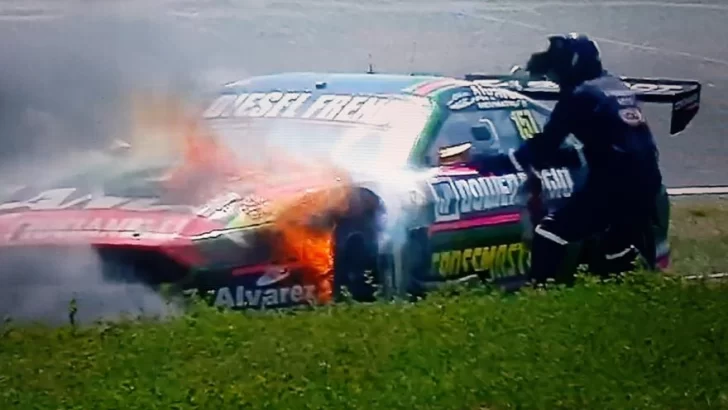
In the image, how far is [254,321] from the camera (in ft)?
20.1

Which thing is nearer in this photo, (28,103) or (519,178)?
(28,103)

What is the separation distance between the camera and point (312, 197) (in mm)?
6207

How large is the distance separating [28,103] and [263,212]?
1.07m

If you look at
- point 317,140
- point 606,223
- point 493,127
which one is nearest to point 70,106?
point 317,140

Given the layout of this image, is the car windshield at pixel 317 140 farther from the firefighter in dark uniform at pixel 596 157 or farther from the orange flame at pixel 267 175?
the firefighter in dark uniform at pixel 596 157

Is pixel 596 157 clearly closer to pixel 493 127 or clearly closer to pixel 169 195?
pixel 493 127

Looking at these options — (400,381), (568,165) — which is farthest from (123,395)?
(568,165)

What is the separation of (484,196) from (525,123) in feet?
1.40

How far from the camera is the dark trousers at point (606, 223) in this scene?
22.1 feet

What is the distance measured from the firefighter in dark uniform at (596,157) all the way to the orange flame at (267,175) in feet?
3.14

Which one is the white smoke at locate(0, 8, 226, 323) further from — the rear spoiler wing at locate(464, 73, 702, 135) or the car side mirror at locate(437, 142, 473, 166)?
Answer: the rear spoiler wing at locate(464, 73, 702, 135)

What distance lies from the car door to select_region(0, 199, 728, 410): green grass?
0.53 feet

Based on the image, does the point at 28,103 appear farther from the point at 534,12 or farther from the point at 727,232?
the point at 727,232

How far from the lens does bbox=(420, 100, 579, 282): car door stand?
6422 millimetres
